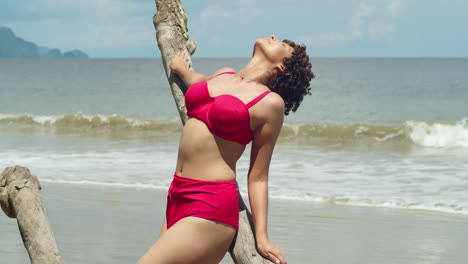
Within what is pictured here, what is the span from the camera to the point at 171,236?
3.26m

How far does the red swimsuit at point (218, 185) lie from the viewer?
3.24 m

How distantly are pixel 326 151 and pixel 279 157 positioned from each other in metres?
1.96

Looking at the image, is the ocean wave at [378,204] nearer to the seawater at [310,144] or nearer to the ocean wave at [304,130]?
the seawater at [310,144]

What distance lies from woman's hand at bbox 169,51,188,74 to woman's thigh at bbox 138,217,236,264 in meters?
0.77

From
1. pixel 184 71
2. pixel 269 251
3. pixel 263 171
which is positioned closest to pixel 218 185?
pixel 263 171

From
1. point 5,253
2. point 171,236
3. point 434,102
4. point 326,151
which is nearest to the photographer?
point 171,236

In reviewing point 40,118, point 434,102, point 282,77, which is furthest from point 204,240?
point 434,102

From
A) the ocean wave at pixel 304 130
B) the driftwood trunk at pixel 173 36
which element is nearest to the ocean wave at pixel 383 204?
the driftwood trunk at pixel 173 36

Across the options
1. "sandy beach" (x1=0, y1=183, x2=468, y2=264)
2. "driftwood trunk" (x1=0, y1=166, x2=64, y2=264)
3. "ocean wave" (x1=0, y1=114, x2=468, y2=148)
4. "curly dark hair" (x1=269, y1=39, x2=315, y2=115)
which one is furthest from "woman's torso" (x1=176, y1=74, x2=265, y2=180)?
"ocean wave" (x1=0, y1=114, x2=468, y2=148)

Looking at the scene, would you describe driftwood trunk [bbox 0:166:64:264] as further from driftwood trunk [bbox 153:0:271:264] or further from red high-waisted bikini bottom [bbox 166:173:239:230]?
driftwood trunk [bbox 153:0:271:264]

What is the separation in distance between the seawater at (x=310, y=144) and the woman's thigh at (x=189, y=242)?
7306 millimetres

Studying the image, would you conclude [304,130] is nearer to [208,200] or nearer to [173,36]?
[173,36]

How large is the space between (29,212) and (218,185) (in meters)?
0.90

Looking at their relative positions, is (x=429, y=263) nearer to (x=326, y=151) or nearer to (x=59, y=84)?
(x=326, y=151)
